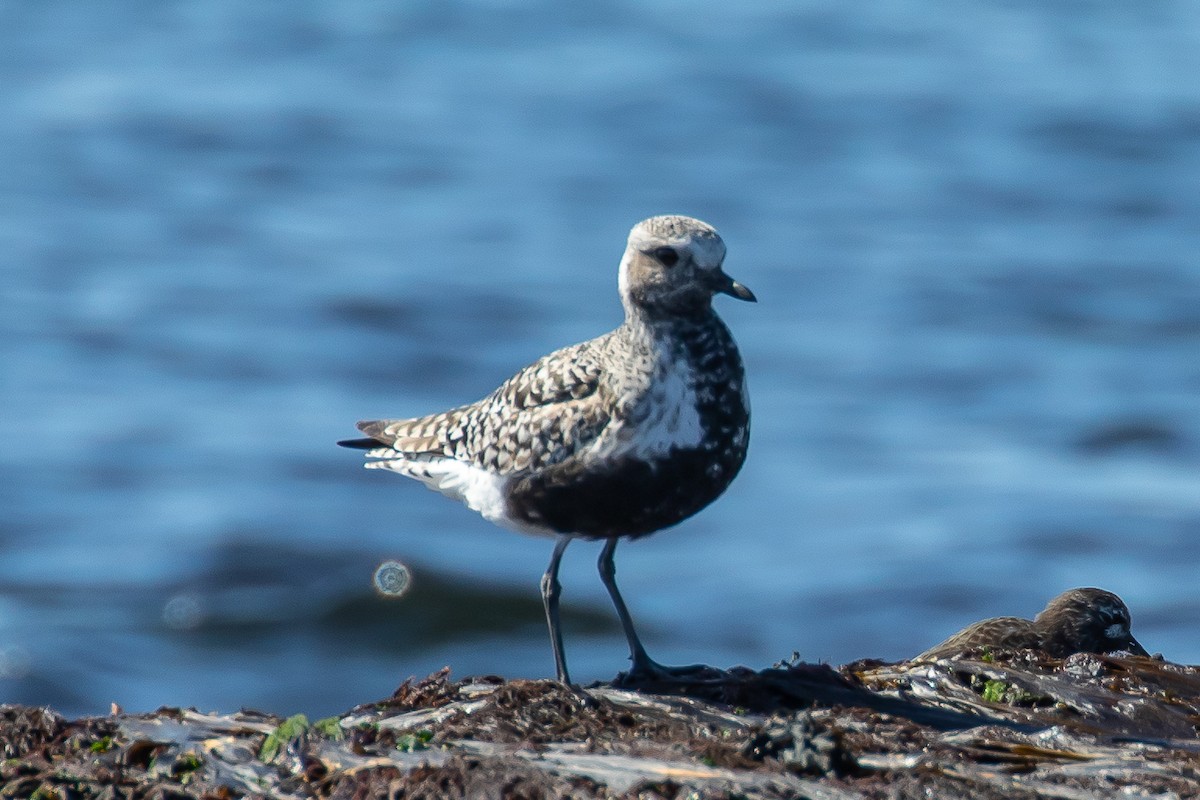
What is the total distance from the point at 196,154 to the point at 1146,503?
506 inches

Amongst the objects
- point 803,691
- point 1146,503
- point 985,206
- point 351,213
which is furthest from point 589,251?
point 803,691

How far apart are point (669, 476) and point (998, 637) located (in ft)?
A: 7.80

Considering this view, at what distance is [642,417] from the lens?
238 inches

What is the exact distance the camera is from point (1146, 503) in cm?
1515

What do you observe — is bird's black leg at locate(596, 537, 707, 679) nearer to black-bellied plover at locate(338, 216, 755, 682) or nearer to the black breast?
black-bellied plover at locate(338, 216, 755, 682)

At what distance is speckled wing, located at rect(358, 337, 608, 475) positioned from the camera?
620 centimetres

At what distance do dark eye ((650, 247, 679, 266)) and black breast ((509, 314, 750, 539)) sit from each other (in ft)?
0.73

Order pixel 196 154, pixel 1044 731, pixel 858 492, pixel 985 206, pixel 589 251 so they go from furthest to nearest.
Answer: pixel 196 154 → pixel 985 206 → pixel 589 251 → pixel 858 492 → pixel 1044 731

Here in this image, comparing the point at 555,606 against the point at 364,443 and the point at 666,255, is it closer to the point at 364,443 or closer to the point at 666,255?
the point at 364,443

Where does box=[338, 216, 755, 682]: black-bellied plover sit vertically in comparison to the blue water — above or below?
below

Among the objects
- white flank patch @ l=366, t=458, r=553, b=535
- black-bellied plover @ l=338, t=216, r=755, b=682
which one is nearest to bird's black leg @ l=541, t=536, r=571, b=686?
black-bellied plover @ l=338, t=216, r=755, b=682

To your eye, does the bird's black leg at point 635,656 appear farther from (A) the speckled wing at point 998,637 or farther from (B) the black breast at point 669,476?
(A) the speckled wing at point 998,637

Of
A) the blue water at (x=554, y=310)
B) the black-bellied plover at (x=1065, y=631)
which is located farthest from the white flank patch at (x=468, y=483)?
the blue water at (x=554, y=310)

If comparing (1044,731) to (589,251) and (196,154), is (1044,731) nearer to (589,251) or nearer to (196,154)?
(589,251)
